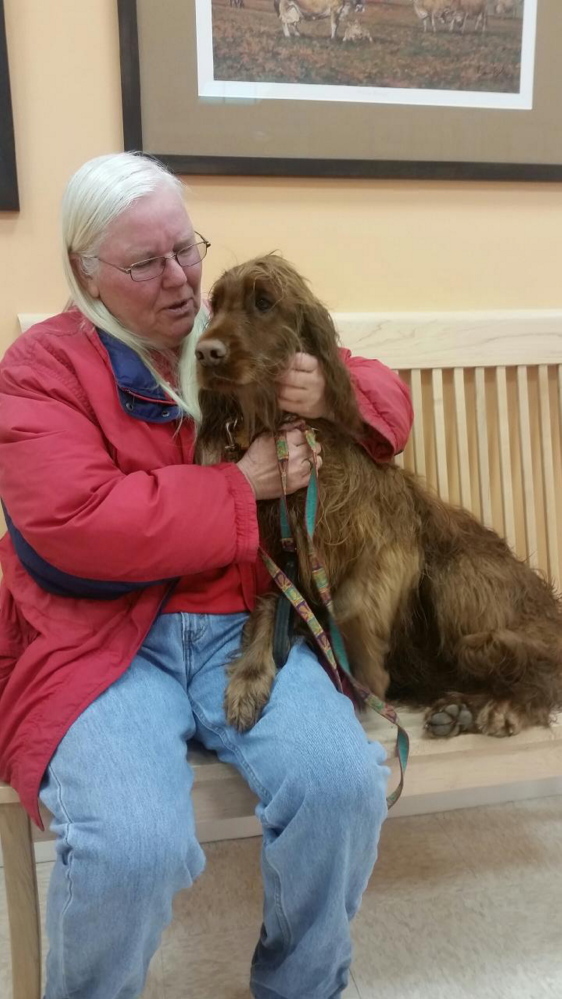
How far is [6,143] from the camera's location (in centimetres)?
178

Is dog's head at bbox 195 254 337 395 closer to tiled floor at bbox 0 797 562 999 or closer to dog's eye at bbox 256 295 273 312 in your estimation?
dog's eye at bbox 256 295 273 312

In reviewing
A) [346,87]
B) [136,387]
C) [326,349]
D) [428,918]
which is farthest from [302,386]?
[428,918]

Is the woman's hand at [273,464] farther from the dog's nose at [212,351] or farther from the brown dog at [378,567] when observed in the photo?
the dog's nose at [212,351]

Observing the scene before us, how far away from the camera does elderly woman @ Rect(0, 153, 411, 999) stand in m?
1.21

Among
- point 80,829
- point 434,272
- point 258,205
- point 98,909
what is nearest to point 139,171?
point 258,205

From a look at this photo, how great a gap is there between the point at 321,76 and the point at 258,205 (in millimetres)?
321

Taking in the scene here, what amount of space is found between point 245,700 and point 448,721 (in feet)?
1.30

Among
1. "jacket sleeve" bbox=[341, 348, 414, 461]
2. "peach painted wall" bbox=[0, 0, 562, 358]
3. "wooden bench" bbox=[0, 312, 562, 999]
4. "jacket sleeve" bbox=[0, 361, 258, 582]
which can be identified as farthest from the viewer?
"wooden bench" bbox=[0, 312, 562, 999]

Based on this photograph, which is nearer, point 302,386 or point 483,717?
point 302,386

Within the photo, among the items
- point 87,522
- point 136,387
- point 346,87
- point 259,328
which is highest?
point 346,87

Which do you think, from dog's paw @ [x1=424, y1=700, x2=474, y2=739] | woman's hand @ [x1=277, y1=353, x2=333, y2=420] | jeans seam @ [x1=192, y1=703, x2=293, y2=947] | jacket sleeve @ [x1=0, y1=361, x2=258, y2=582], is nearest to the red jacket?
jacket sleeve @ [x1=0, y1=361, x2=258, y2=582]

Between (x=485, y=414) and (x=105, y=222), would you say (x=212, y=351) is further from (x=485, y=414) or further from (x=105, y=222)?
(x=485, y=414)

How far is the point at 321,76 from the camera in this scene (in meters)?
1.90

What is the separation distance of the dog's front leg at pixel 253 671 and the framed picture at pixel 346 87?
1054mm
